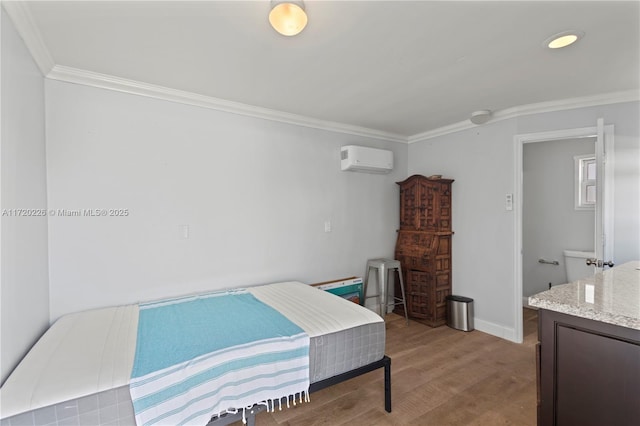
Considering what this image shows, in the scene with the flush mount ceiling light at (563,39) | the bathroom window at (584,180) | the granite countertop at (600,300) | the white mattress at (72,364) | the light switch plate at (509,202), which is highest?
the flush mount ceiling light at (563,39)

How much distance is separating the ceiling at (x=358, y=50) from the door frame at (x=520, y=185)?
1.02 feet

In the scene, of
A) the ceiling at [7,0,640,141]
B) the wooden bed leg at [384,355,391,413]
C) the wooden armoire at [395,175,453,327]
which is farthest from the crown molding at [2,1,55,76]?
the wooden armoire at [395,175,453,327]

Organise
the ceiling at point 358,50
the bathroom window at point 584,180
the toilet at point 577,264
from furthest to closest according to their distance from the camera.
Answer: the bathroom window at point 584,180 → the toilet at point 577,264 → the ceiling at point 358,50

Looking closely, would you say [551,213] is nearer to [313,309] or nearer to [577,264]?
[577,264]

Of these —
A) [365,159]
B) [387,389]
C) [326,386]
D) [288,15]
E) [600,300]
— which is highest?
[288,15]

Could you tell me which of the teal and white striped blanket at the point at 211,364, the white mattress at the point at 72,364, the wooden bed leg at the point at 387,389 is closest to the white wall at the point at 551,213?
the wooden bed leg at the point at 387,389

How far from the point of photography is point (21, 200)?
5.21 ft

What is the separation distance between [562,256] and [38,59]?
5.52m

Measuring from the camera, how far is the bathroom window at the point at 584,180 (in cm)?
362

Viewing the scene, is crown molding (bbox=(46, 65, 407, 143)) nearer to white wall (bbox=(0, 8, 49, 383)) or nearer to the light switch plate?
white wall (bbox=(0, 8, 49, 383))

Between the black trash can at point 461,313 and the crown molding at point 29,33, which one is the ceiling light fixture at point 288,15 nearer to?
the crown molding at point 29,33

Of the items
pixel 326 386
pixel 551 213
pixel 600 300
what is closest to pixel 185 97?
pixel 326 386

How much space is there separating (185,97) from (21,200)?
1.38 meters

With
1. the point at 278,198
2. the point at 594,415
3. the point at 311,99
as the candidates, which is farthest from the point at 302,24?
the point at 594,415
